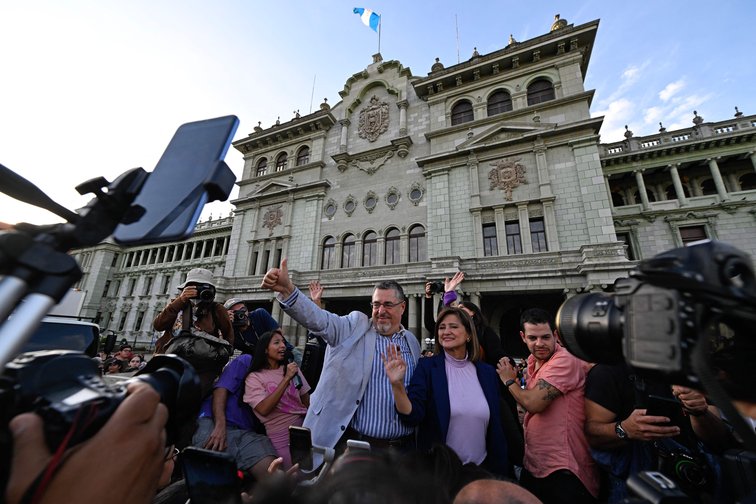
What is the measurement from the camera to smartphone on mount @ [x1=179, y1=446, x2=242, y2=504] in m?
1.10

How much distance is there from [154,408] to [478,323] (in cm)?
352

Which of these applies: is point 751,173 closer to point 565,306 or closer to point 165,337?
point 565,306

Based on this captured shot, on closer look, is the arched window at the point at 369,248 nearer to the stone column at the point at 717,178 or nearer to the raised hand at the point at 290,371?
the raised hand at the point at 290,371

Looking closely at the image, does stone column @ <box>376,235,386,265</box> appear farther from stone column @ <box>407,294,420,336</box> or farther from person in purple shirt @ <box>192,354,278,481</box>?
person in purple shirt @ <box>192,354,278,481</box>

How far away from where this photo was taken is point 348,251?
56.9ft

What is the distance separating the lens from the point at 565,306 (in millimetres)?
1361

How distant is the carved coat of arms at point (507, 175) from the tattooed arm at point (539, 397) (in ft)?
43.0

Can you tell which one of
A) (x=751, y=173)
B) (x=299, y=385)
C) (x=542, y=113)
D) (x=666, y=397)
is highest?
(x=542, y=113)

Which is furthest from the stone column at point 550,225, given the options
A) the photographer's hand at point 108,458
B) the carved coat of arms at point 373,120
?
the photographer's hand at point 108,458

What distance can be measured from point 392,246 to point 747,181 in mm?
17963

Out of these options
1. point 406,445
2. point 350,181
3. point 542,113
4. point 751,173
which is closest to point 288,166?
point 350,181

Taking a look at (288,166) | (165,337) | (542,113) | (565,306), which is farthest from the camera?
(288,166)

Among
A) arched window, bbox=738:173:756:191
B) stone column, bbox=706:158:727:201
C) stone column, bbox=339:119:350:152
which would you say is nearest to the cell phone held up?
stone column, bbox=706:158:727:201

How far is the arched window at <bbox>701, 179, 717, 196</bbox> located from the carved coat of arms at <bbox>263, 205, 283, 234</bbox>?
936 inches
